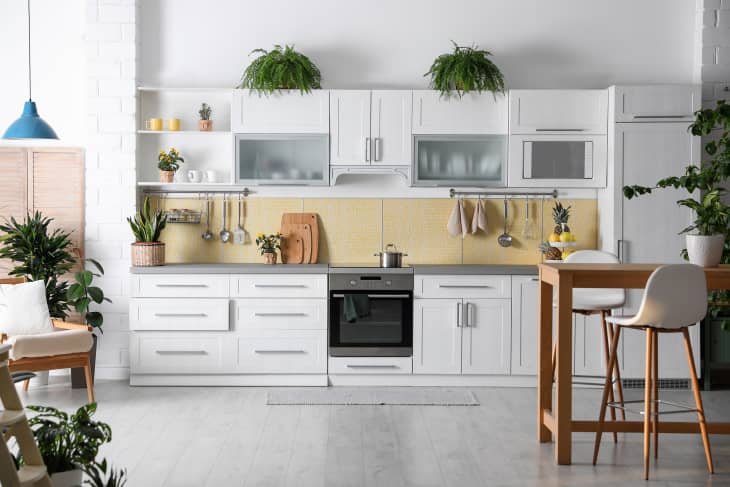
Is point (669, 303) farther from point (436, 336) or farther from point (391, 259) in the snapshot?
point (391, 259)

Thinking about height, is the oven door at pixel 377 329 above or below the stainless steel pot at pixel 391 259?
below

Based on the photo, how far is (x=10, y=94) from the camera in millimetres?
6086

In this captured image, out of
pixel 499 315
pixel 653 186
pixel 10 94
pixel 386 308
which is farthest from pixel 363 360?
pixel 10 94

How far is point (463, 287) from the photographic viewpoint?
18.7ft

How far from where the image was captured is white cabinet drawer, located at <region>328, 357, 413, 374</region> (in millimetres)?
5695

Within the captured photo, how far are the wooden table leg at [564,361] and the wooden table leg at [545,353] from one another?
0.31m

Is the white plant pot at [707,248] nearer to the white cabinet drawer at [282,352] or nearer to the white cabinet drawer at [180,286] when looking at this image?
the white cabinet drawer at [282,352]

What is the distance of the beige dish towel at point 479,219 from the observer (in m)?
6.07

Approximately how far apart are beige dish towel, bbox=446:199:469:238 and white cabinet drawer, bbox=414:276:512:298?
526 mm

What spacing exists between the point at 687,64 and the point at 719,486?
148 inches

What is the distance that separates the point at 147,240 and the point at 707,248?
12.8 feet

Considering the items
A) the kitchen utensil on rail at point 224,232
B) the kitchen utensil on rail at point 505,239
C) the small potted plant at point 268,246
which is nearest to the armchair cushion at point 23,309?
the kitchen utensil on rail at point 224,232

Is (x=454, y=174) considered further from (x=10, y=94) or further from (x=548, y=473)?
(x=10, y=94)

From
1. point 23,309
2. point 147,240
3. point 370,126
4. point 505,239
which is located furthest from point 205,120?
point 505,239
